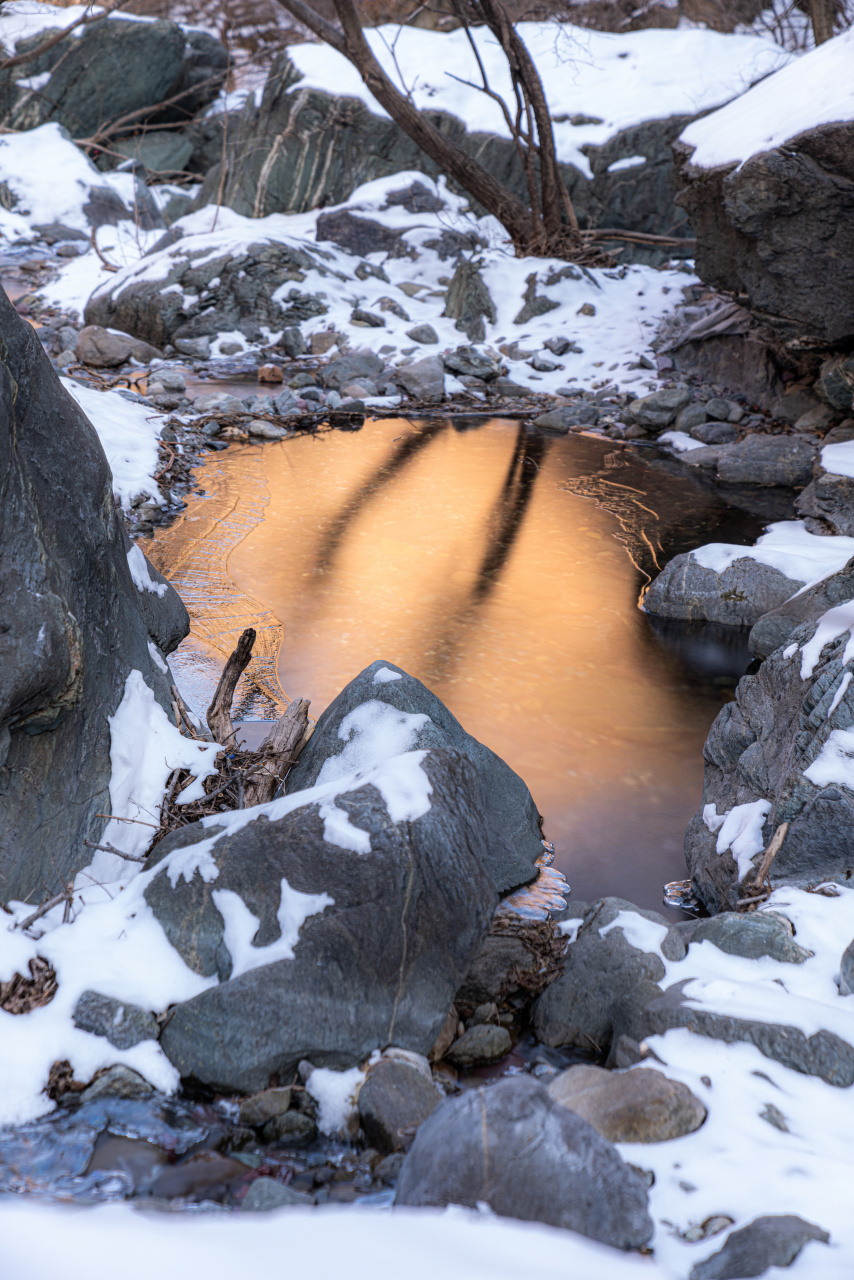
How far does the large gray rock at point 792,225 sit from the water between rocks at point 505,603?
5.55 feet

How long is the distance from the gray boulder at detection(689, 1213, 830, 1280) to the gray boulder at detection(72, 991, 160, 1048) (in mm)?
1404

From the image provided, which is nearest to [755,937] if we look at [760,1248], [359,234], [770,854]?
[770,854]

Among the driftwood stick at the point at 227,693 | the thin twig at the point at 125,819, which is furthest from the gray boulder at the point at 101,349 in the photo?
the thin twig at the point at 125,819

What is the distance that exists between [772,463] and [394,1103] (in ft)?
25.5

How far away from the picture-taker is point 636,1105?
80.4 inches

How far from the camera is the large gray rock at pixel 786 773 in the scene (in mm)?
2959

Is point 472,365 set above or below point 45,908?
below

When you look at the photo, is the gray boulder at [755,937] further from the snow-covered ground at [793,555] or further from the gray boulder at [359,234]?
the gray boulder at [359,234]

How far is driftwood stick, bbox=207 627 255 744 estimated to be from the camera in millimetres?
3903

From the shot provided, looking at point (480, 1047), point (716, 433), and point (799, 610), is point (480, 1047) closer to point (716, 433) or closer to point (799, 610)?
point (799, 610)

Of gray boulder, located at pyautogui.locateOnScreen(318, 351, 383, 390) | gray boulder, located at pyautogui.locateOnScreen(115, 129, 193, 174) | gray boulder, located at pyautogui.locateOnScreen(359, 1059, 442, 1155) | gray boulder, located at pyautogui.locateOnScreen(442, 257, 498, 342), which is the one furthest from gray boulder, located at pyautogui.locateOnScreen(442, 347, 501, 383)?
gray boulder, located at pyautogui.locateOnScreen(115, 129, 193, 174)

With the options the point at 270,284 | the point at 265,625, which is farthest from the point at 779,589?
the point at 270,284

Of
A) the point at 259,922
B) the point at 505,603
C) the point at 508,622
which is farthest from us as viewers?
the point at 505,603

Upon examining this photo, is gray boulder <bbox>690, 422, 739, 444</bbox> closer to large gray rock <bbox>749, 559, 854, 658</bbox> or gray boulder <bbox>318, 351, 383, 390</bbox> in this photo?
gray boulder <bbox>318, 351, 383, 390</bbox>
